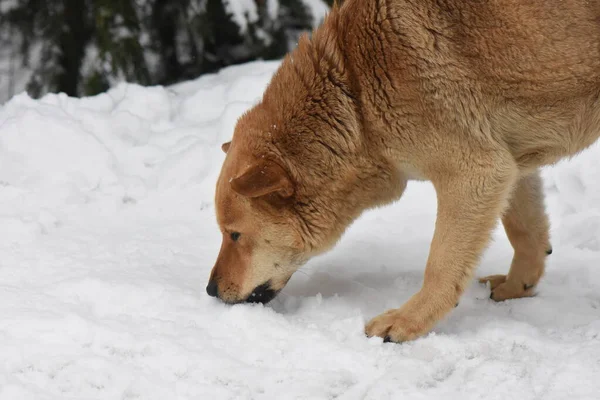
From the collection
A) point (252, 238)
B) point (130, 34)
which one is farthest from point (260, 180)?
point (130, 34)

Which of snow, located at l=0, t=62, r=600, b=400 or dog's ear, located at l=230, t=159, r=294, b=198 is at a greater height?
dog's ear, located at l=230, t=159, r=294, b=198

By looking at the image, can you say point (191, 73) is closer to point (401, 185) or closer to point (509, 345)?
point (401, 185)

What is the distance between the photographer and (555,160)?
156 inches

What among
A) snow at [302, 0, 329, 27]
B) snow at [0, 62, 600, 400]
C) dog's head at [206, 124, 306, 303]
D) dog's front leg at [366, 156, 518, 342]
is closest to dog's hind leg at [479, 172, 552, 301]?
snow at [0, 62, 600, 400]

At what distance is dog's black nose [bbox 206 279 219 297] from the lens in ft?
13.0

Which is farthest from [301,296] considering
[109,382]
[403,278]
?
[109,382]

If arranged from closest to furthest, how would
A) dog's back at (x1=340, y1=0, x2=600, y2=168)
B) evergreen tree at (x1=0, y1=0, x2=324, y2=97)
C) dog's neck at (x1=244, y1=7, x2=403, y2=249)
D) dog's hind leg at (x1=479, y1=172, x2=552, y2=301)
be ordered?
1. dog's back at (x1=340, y1=0, x2=600, y2=168)
2. dog's neck at (x1=244, y1=7, x2=403, y2=249)
3. dog's hind leg at (x1=479, y1=172, x2=552, y2=301)
4. evergreen tree at (x1=0, y1=0, x2=324, y2=97)

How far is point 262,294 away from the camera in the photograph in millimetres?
4051

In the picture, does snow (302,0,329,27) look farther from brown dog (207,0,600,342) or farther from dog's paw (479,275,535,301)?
dog's paw (479,275,535,301)

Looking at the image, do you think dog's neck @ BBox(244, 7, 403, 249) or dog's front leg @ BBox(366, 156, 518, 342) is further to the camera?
dog's neck @ BBox(244, 7, 403, 249)

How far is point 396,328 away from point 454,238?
0.53 meters

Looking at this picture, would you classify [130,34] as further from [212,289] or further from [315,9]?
[212,289]

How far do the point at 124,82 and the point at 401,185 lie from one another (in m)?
3.75

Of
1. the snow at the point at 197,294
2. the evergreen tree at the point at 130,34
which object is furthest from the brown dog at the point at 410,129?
the evergreen tree at the point at 130,34
